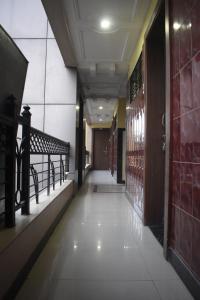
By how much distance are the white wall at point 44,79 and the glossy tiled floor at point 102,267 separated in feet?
9.96

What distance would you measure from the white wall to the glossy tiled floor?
9.96 feet

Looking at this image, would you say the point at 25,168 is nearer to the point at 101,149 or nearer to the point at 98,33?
the point at 98,33

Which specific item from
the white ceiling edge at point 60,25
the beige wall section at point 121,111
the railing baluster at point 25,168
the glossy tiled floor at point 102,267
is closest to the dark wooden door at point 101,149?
the beige wall section at point 121,111

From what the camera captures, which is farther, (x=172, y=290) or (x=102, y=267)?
(x=102, y=267)

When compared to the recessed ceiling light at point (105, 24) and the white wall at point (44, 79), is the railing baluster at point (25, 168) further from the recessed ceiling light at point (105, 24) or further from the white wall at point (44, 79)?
the white wall at point (44, 79)

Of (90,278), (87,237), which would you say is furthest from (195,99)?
(87,237)

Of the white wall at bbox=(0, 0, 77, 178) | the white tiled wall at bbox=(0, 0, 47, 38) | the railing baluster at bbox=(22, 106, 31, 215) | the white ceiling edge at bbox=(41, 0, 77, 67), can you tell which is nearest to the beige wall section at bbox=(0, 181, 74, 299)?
the railing baluster at bbox=(22, 106, 31, 215)

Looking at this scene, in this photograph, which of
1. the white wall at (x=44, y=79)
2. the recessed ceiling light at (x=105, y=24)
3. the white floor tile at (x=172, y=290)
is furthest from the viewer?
the white wall at (x=44, y=79)

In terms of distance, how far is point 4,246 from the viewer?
1.49 metres

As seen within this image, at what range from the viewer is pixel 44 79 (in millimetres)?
6035

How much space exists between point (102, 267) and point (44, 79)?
5.01m

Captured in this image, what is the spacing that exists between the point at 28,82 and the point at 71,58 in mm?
1371

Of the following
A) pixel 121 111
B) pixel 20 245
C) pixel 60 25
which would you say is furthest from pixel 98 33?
pixel 121 111

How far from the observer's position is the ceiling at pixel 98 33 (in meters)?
3.47
